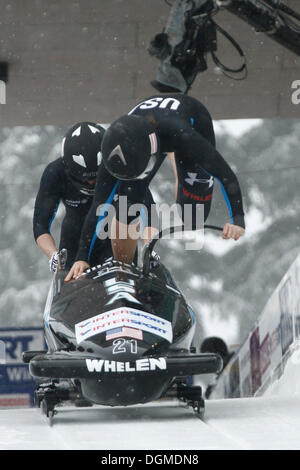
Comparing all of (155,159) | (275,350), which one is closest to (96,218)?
(155,159)

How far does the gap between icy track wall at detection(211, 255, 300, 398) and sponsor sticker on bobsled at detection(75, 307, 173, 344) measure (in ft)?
3.92

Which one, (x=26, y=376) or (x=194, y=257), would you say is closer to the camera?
(x=26, y=376)

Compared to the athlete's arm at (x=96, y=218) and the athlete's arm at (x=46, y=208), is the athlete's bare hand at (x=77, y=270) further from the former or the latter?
the athlete's arm at (x=46, y=208)

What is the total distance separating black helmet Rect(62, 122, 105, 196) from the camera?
3709 millimetres

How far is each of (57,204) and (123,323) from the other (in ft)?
4.79

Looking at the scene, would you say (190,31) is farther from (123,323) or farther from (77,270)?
(123,323)

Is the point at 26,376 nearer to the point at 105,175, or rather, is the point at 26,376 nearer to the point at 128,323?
the point at 105,175

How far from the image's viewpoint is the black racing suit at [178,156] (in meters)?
3.14

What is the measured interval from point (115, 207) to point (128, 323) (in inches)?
26.5

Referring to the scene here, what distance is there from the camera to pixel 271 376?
4.41 metres

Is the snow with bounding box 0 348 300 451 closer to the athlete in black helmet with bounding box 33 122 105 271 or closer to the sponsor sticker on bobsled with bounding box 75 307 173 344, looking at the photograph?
the sponsor sticker on bobsled with bounding box 75 307 173 344

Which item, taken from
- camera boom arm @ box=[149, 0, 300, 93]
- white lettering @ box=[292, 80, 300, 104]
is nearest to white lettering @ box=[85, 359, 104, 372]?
camera boom arm @ box=[149, 0, 300, 93]

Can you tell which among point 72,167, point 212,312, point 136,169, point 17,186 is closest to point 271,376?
point 72,167

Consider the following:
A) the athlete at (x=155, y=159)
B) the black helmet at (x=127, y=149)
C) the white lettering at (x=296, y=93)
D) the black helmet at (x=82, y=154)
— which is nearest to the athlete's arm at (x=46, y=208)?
the black helmet at (x=82, y=154)
